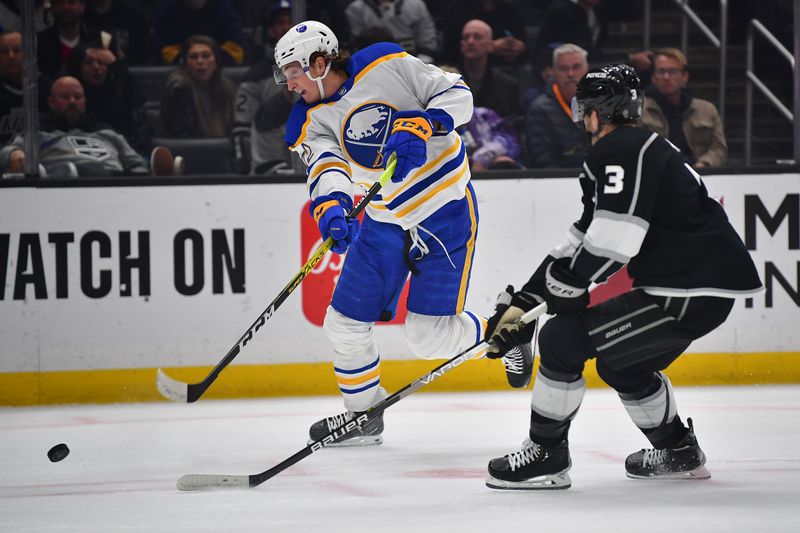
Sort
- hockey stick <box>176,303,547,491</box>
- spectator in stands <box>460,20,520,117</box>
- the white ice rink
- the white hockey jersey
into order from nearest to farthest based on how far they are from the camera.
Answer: the white ice rink < hockey stick <box>176,303,547,491</box> < the white hockey jersey < spectator in stands <box>460,20,520,117</box>

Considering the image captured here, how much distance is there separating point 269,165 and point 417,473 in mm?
2036

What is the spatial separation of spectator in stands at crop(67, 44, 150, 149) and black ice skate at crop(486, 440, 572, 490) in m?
2.53

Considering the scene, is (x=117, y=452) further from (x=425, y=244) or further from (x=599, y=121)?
(x=599, y=121)

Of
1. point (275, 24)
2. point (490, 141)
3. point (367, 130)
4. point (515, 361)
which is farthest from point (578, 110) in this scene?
point (275, 24)

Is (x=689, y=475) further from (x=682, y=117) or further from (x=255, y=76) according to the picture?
(x=255, y=76)

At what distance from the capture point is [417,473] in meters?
3.32

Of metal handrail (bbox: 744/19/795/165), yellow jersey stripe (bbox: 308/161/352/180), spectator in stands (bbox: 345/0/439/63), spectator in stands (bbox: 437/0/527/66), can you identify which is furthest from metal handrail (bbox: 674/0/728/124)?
yellow jersey stripe (bbox: 308/161/352/180)

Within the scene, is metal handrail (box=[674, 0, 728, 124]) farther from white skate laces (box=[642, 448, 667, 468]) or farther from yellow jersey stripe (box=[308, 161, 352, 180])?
white skate laces (box=[642, 448, 667, 468])

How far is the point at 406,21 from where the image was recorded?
546 cm

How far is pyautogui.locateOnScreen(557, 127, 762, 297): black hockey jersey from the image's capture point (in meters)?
2.80

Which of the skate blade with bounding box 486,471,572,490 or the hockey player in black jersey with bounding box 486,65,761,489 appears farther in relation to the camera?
the skate blade with bounding box 486,471,572,490

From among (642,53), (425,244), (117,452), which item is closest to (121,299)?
(117,452)

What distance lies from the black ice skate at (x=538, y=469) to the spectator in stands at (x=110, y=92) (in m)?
2.53

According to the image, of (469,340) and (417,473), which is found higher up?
(469,340)
